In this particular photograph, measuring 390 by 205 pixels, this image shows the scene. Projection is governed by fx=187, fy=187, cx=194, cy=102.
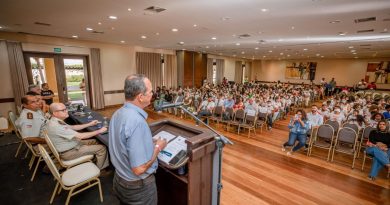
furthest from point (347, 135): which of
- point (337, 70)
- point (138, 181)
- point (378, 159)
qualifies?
point (337, 70)

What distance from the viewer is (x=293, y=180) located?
377 cm

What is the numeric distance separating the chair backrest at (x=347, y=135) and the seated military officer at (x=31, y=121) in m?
6.47

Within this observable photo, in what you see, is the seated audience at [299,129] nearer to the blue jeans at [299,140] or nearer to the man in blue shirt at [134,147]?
the blue jeans at [299,140]

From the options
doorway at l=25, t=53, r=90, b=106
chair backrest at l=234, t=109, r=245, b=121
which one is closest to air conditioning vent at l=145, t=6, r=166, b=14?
chair backrest at l=234, t=109, r=245, b=121

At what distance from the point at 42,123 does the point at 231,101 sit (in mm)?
6106

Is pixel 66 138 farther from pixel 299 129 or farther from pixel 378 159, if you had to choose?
pixel 378 159

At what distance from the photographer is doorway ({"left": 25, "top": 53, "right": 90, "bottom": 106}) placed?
7.94 metres

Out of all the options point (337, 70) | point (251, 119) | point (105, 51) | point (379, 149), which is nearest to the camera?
point (379, 149)

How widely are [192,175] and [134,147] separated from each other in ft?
1.63

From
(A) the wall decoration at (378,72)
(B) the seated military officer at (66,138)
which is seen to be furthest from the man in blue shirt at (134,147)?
(A) the wall decoration at (378,72)

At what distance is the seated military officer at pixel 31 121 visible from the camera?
3.64 meters

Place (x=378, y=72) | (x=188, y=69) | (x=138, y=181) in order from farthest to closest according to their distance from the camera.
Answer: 1. (x=378, y=72)
2. (x=188, y=69)
3. (x=138, y=181)

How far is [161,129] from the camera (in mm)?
2037

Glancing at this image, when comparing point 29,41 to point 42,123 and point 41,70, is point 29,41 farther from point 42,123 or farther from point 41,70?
point 42,123
